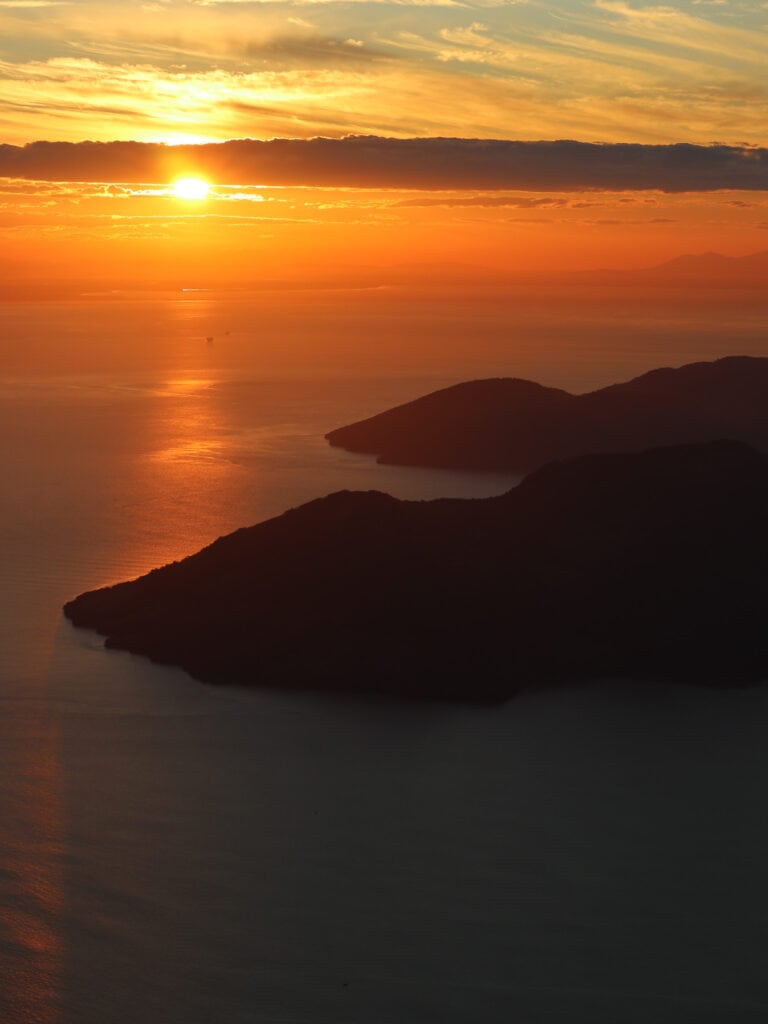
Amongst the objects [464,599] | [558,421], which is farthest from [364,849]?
[558,421]

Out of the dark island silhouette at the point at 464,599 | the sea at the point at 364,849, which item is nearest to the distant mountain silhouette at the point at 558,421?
the dark island silhouette at the point at 464,599

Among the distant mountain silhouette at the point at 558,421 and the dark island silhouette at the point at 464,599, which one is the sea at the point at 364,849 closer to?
the dark island silhouette at the point at 464,599

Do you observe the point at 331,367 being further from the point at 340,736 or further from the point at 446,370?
the point at 340,736

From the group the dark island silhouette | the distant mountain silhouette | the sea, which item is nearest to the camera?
the sea

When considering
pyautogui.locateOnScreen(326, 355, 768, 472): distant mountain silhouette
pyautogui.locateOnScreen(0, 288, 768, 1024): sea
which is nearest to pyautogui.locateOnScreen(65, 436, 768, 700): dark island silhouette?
pyautogui.locateOnScreen(0, 288, 768, 1024): sea

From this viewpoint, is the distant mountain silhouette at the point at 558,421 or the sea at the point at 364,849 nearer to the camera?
the sea at the point at 364,849

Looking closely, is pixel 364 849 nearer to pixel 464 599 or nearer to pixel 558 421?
pixel 464 599

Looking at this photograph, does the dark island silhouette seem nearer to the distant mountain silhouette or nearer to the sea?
the sea
